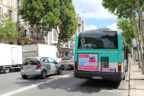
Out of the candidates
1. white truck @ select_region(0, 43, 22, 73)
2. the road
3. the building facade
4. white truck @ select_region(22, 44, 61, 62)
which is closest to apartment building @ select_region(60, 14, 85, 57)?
the building facade

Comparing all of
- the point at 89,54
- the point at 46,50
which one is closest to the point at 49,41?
the point at 46,50

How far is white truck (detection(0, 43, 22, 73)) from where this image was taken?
53.8 ft

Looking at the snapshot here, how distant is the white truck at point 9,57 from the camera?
16406 millimetres

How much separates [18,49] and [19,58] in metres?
0.95

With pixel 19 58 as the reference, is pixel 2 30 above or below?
above

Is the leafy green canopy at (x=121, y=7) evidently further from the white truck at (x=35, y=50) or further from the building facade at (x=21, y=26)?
the building facade at (x=21, y=26)

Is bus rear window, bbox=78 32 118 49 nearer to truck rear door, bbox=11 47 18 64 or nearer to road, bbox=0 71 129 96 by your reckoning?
road, bbox=0 71 129 96

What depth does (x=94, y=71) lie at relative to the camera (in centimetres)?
828

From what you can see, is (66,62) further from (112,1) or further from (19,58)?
(112,1)

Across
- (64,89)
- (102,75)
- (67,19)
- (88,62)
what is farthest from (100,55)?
(67,19)

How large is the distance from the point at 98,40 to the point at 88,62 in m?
1.15

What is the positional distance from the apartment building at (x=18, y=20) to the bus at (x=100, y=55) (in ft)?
90.4

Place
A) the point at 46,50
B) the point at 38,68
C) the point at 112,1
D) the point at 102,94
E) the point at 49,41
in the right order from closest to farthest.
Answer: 1. the point at 102,94
2. the point at 38,68
3. the point at 112,1
4. the point at 46,50
5. the point at 49,41

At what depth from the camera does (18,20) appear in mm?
37719
